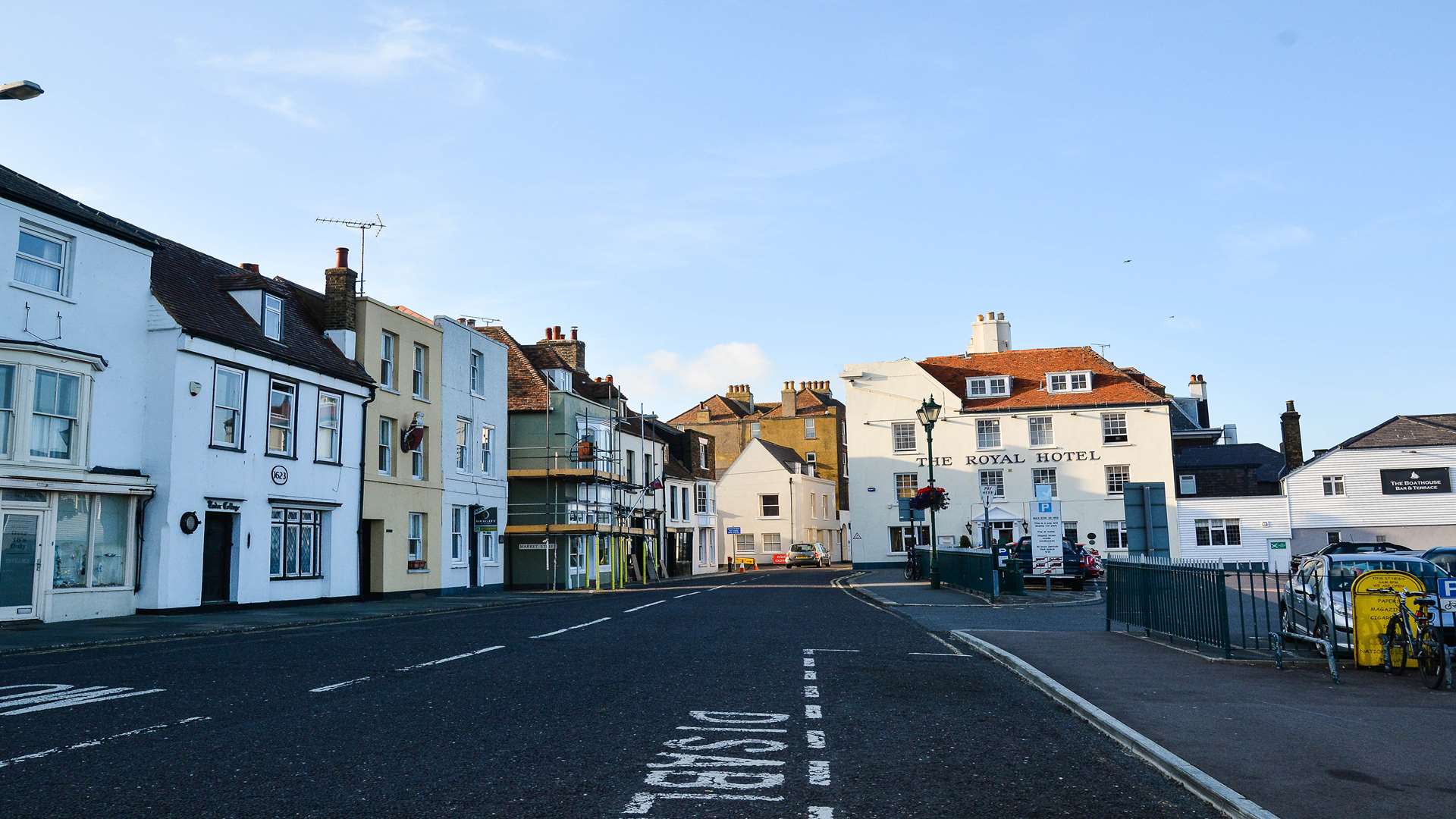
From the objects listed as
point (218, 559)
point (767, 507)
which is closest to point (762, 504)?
point (767, 507)

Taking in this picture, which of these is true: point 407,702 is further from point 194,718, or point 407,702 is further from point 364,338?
point 364,338

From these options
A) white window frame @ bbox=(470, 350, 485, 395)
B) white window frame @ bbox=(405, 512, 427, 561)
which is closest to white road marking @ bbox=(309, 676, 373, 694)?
white window frame @ bbox=(405, 512, 427, 561)

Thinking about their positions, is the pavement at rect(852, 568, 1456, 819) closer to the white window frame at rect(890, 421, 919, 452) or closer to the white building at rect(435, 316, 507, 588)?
the white building at rect(435, 316, 507, 588)

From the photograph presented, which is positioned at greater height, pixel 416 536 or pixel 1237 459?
pixel 1237 459


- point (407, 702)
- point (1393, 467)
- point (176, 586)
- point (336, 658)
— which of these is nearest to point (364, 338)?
point (176, 586)

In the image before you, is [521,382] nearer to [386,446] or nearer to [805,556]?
[386,446]

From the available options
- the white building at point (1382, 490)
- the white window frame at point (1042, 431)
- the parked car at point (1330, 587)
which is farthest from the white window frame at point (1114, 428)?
the parked car at point (1330, 587)

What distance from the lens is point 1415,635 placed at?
452 inches

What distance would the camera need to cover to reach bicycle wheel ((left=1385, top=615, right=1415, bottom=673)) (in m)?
11.6

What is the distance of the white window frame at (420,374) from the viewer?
113ft

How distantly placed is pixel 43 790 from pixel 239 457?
20.9 metres

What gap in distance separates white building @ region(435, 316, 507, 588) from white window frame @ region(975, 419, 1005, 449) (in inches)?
1156

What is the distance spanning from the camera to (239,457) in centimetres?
2548

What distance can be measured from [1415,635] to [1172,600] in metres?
4.07
